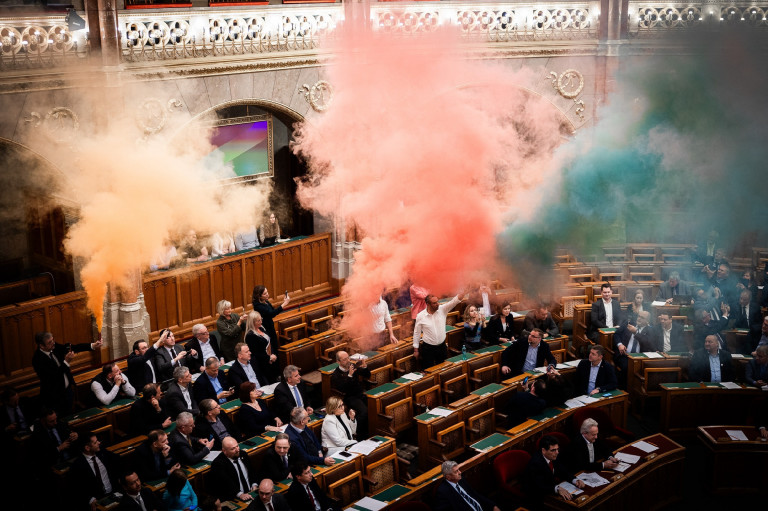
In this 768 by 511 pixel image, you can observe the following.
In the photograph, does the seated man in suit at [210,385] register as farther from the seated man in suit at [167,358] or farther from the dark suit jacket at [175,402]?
the seated man in suit at [167,358]

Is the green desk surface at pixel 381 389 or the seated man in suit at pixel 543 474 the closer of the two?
the seated man in suit at pixel 543 474

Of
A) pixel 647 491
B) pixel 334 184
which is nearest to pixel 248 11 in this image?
pixel 334 184

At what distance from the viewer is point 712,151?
1595 centimetres

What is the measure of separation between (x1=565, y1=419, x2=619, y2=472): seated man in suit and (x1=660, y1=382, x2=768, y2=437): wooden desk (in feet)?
7.53

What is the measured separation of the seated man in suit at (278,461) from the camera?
984cm

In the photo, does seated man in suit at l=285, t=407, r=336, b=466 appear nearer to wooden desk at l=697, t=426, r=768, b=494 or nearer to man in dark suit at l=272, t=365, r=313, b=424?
man in dark suit at l=272, t=365, r=313, b=424

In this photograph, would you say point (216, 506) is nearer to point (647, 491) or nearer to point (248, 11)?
point (647, 491)

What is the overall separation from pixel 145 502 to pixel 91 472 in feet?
2.75

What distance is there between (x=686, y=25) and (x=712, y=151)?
335 centimetres

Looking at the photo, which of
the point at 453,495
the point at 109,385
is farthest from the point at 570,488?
the point at 109,385

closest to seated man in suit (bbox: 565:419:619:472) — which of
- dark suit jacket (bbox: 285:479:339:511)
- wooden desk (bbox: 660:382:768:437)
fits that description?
wooden desk (bbox: 660:382:768:437)

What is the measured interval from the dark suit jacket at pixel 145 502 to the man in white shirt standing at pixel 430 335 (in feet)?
15.5

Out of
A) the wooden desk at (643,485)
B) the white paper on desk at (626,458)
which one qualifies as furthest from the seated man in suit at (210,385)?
the white paper on desk at (626,458)

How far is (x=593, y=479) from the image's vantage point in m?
→ 10.1
